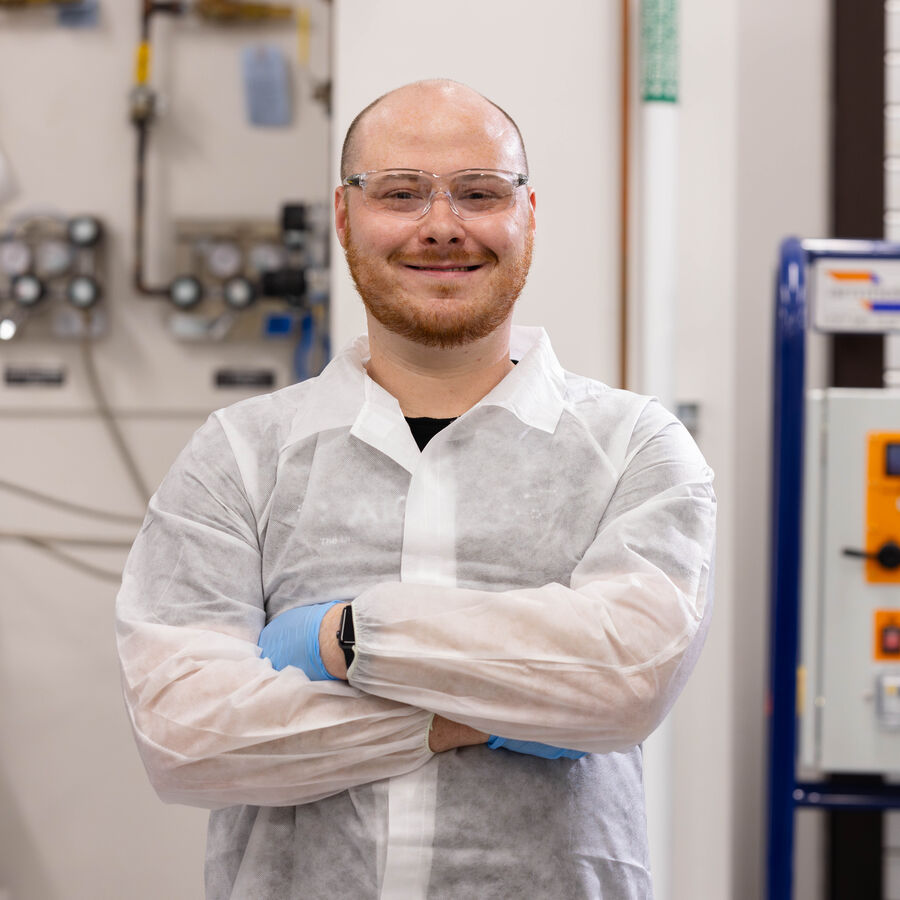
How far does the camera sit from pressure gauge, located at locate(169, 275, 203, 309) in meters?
2.53

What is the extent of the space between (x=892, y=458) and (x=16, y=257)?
218 centimetres

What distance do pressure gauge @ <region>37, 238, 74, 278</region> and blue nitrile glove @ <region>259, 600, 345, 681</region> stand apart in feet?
5.80

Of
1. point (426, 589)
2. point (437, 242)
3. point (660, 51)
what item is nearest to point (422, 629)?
point (426, 589)

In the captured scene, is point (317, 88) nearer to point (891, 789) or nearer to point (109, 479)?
point (109, 479)

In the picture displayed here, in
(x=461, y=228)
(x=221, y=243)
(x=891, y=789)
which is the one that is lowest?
(x=891, y=789)

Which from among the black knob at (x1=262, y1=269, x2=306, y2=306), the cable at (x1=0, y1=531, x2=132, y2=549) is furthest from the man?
the cable at (x1=0, y1=531, x2=132, y2=549)

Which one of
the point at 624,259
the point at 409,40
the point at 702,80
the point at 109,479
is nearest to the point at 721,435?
the point at 624,259

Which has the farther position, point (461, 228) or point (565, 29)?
point (565, 29)

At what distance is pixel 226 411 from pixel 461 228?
1.26ft

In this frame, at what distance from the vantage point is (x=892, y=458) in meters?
2.04

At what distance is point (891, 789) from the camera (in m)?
2.04

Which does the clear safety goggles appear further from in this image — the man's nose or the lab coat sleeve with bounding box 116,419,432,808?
the lab coat sleeve with bounding box 116,419,432,808

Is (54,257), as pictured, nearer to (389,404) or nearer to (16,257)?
(16,257)

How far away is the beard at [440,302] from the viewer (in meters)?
1.19
